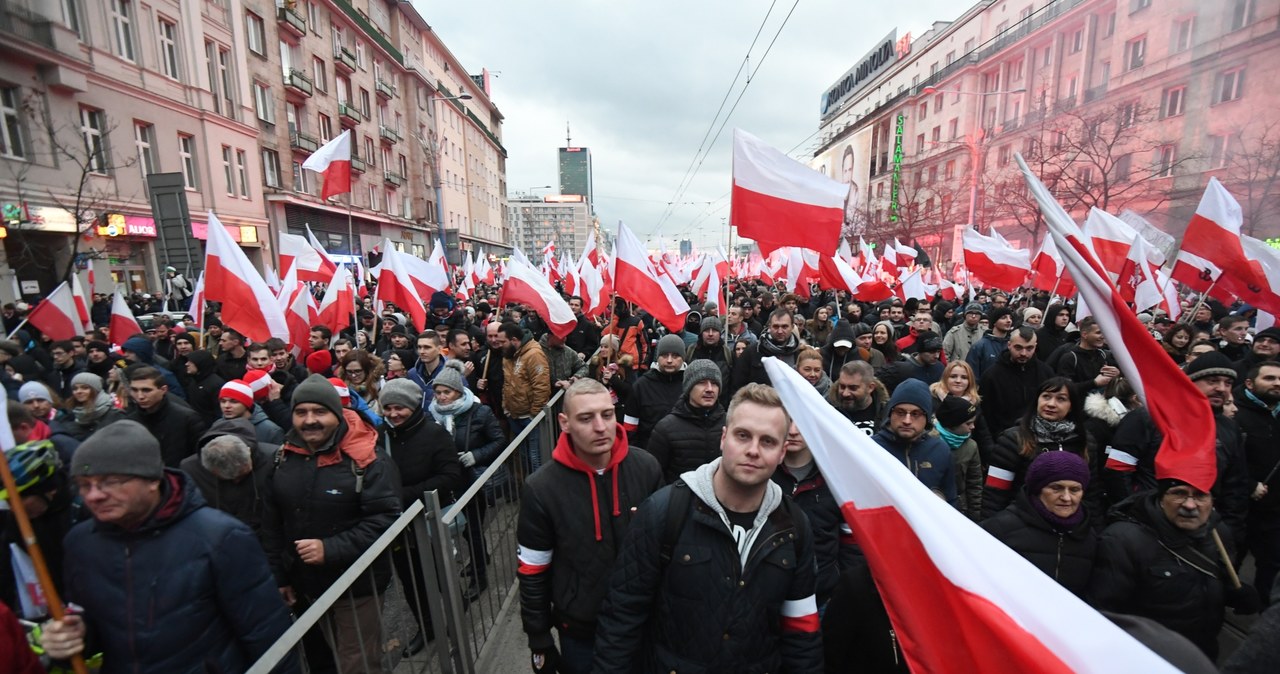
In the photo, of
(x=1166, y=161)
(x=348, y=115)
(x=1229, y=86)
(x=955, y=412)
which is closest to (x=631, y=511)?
(x=955, y=412)

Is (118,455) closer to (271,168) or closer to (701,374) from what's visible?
(701,374)

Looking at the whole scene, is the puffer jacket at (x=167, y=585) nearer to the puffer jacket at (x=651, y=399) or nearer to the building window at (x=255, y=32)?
the puffer jacket at (x=651, y=399)

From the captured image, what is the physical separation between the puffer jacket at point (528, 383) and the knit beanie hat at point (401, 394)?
6.42 feet

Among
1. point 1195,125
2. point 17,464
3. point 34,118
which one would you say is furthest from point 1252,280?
point 34,118

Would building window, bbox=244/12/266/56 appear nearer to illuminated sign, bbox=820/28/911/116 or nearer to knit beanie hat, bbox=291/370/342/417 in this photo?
knit beanie hat, bbox=291/370/342/417

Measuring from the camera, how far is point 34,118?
15.5m

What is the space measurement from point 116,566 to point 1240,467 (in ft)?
18.5

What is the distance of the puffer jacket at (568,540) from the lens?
95.5 inches

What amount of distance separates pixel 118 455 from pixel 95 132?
23391mm

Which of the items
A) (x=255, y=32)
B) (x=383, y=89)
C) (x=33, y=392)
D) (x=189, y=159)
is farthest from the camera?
(x=383, y=89)

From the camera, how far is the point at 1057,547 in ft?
8.13

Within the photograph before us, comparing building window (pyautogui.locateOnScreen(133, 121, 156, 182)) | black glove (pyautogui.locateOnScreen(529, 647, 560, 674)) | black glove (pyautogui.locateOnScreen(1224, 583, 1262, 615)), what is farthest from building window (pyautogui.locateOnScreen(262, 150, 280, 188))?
black glove (pyautogui.locateOnScreen(1224, 583, 1262, 615))

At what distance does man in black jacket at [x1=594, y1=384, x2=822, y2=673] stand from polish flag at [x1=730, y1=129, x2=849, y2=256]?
152 inches

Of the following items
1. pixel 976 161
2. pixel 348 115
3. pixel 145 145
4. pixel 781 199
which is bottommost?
pixel 781 199
